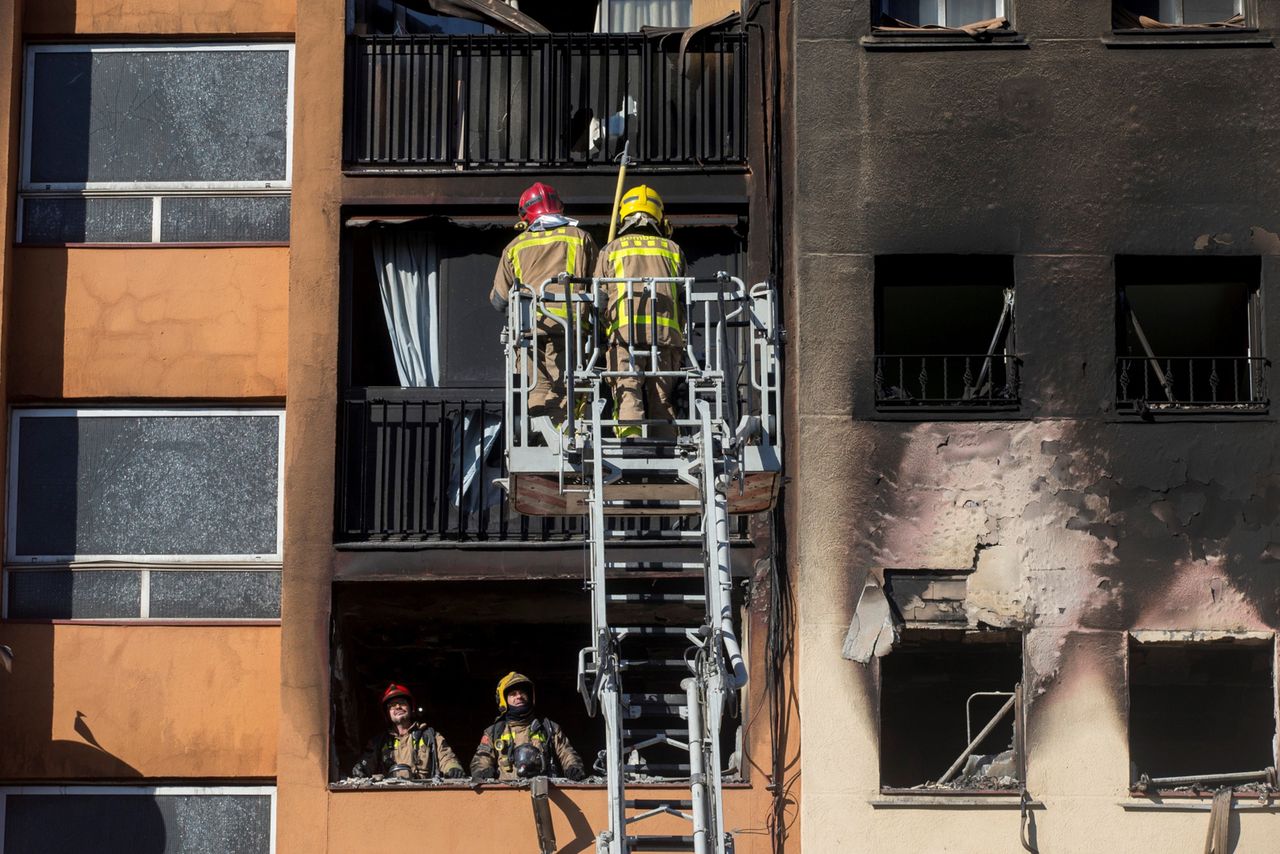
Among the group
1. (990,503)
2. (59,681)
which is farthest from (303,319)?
(990,503)

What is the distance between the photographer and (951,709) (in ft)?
52.0

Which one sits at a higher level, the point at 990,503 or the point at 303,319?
the point at 303,319

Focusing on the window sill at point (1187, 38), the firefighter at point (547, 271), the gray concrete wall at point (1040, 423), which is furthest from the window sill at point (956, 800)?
the window sill at point (1187, 38)

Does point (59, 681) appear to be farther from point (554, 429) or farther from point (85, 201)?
point (554, 429)

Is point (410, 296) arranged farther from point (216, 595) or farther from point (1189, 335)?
point (1189, 335)

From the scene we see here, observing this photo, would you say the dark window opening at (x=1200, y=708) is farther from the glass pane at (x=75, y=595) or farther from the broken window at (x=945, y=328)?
the glass pane at (x=75, y=595)

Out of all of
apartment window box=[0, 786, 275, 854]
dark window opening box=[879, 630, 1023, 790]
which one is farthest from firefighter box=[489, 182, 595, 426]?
apartment window box=[0, 786, 275, 854]

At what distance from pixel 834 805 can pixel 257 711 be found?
4251mm

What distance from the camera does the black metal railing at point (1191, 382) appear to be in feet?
48.9

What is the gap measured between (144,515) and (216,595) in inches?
33.1

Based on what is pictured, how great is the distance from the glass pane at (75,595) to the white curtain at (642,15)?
5966 mm

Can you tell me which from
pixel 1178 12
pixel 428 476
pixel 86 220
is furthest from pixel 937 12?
pixel 86 220

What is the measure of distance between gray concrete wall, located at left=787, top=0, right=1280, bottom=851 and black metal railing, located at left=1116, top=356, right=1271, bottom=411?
0.23 metres

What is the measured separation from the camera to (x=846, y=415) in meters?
14.7
